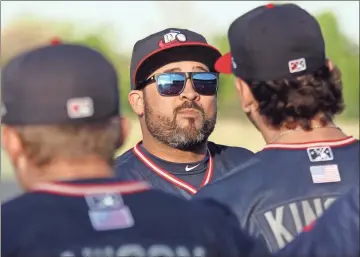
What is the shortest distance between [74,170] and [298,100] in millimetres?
1158

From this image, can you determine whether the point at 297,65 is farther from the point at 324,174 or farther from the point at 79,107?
the point at 79,107

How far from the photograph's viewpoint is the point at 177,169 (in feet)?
18.5

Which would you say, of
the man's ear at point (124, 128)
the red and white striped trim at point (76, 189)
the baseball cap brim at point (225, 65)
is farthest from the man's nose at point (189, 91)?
the red and white striped trim at point (76, 189)

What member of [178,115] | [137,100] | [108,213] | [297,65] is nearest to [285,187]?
[297,65]

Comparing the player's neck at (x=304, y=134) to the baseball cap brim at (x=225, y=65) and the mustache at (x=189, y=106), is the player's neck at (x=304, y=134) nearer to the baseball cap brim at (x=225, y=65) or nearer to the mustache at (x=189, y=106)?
the baseball cap brim at (x=225, y=65)

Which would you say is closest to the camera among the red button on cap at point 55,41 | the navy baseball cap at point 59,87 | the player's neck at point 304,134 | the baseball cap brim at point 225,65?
the navy baseball cap at point 59,87

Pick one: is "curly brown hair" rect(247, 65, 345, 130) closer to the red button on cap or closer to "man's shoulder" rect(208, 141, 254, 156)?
the red button on cap

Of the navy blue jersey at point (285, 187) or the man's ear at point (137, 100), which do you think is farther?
the man's ear at point (137, 100)

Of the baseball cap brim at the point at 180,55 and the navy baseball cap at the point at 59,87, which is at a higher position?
the navy baseball cap at the point at 59,87

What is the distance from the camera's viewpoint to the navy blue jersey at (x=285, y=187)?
3.45 meters

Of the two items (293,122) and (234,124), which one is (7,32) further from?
(293,122)

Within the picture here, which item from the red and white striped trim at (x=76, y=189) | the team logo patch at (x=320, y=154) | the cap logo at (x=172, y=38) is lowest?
the team logo patch at (x=320, y=154)

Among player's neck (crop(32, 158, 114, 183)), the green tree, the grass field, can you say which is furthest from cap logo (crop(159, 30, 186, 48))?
the green tree

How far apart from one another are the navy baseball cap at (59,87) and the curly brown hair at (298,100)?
948mm
